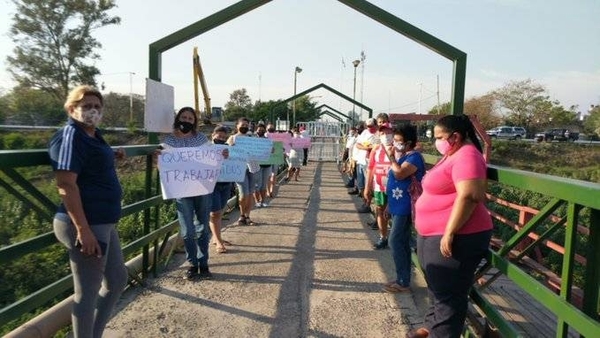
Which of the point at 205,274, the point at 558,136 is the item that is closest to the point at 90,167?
the point at 205,274

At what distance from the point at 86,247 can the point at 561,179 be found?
263 centimetres

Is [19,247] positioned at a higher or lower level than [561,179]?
lower

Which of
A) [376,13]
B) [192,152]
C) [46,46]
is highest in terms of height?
[46,46]

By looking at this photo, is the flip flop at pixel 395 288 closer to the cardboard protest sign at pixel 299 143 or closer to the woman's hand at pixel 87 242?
the woman's hand at pixel 87 242

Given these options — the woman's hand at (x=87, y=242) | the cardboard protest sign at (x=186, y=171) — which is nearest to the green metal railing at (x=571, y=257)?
the woman's hand at (x=87, y=242)

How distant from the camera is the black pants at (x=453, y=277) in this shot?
3.11m

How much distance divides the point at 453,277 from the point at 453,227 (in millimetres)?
379

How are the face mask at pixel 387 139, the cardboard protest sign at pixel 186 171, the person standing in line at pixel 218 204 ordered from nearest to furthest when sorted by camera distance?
1. the cardboard protest sign at pixel 186 171
2. the face mask at pixel 387 139
3. the person standing in line at pixel 218 204

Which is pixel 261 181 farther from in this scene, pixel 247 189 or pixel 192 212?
pixel 192 212

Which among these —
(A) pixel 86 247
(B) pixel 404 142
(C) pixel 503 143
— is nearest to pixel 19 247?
(A) pixel 86 247

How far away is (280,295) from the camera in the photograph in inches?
182

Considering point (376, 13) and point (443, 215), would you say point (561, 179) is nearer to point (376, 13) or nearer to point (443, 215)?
point (443, 215)

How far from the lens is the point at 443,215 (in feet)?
10.6

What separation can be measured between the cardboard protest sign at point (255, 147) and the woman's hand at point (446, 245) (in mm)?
4129
